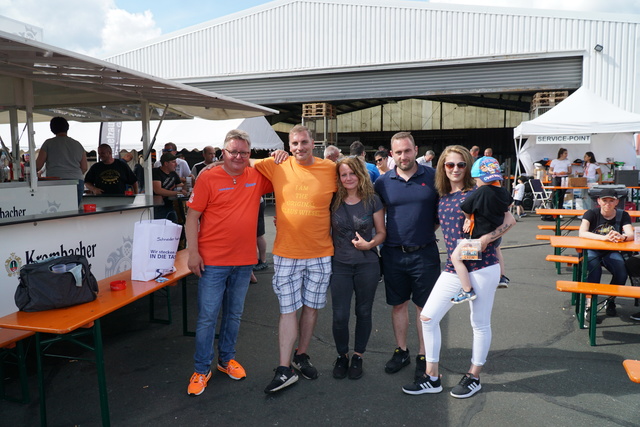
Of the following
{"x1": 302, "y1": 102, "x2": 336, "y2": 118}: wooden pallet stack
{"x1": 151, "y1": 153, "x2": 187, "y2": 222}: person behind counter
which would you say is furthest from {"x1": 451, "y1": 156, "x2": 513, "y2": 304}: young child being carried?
{"x1": 302, "y1": 102, "x2": 336, "y2": 118}: wooden pallet stack

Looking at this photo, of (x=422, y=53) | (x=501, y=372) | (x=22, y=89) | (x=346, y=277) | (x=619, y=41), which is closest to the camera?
(x=346, y=277)

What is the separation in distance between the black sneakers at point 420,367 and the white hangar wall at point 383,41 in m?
13.4

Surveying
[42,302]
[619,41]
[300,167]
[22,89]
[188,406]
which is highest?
[619,41]

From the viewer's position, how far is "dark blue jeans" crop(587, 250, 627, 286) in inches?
197

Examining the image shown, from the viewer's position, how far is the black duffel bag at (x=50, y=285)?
300 centimetres

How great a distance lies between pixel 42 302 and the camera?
301 cm

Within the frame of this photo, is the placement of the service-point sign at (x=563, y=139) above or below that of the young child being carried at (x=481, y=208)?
above

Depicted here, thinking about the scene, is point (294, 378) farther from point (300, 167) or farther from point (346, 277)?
point (300, 167)

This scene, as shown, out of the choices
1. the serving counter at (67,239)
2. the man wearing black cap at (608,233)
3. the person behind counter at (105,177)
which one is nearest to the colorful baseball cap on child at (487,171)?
the man wearing black cap at (608,233)

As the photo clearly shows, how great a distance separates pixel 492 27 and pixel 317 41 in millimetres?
5584

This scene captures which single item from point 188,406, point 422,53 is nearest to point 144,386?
point 188,406

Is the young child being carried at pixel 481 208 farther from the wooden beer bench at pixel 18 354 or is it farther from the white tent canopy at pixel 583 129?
the white tent canopy at pixel 583 129

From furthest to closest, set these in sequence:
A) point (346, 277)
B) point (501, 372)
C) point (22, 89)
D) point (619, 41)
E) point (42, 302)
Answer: point (619, 41), point (22, 89), point (501, 372), point (346, 277), point (42, 302)

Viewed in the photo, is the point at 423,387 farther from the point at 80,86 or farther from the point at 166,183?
the point at 166,183
